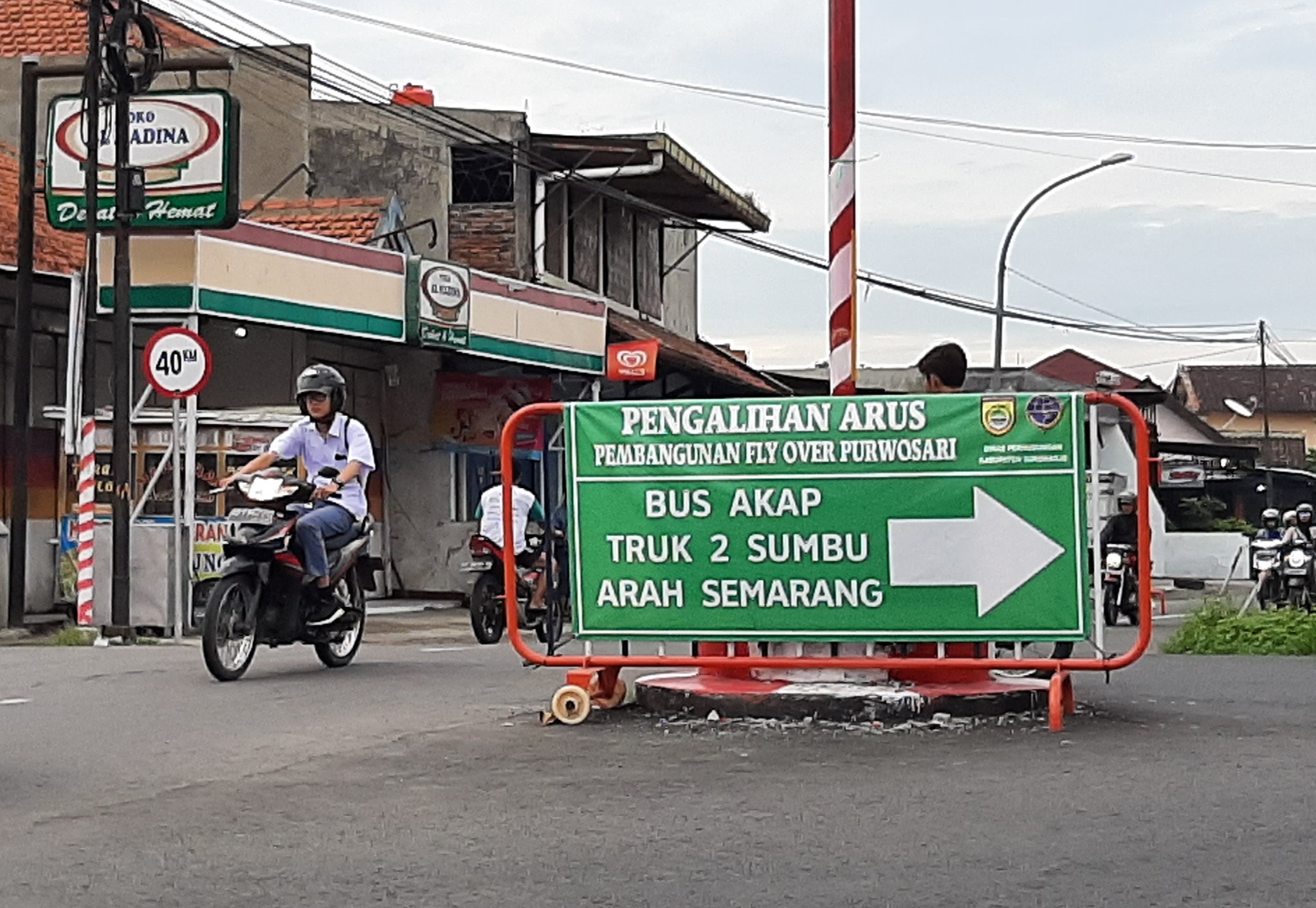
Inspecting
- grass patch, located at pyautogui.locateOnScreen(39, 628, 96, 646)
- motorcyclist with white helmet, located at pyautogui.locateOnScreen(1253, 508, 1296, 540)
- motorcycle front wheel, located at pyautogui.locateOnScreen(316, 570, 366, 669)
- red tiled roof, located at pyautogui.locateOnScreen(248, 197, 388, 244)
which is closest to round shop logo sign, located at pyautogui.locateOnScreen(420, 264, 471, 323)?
red tiled roof, located at pyautogui.locateOnScreen(248, 197, 388, 244)

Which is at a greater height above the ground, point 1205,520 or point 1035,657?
point 1205,520

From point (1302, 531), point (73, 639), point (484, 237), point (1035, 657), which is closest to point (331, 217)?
point (484, 237)

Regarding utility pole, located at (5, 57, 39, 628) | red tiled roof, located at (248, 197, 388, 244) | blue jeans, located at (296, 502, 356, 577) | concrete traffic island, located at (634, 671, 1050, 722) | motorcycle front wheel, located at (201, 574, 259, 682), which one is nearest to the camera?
concrete traffic island, located at (634, 671, 1050, 722)

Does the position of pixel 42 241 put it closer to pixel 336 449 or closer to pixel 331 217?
pixel 331 217

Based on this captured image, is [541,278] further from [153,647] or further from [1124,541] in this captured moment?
[153,647]

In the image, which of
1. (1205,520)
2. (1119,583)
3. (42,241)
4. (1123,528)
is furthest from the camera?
(1205,520)

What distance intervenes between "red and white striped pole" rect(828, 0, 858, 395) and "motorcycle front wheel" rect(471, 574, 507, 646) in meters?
7.62

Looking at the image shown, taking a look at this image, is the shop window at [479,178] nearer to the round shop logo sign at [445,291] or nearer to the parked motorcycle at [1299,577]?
the round shop logo sign at [445,291]

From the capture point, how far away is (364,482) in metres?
11.8

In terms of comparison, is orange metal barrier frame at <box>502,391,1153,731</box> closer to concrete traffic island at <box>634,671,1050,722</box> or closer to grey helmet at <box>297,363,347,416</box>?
concrete traffic island at <box>634,671,1050,722</box>

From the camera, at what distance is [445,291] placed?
2261 centimetres

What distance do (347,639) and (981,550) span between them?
16.2 feet

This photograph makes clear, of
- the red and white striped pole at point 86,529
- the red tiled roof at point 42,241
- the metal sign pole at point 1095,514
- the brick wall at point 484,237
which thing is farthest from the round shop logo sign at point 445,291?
the metal sign pole at point 1095,514

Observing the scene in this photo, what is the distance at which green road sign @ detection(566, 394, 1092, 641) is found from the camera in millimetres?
8336
